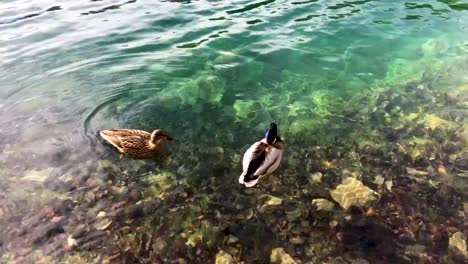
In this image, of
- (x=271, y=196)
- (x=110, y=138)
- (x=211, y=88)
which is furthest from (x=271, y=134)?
(x=211, y=88)

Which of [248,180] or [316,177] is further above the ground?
[248,180]

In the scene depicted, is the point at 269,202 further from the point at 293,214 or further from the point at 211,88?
the point at 211,88

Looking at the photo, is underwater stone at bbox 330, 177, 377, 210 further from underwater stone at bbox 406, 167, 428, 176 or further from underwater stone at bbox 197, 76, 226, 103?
underwater stone at bbox 197, 76, 226, 103

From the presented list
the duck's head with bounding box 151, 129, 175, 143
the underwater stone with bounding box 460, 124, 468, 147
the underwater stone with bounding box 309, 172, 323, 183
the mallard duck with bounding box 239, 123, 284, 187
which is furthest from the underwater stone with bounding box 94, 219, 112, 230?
the underwater stone with bounding box 460, 124, 468, 147

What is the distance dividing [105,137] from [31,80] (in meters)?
4.18

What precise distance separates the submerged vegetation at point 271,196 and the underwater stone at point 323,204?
24mm

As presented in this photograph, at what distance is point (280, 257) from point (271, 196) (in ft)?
4.13

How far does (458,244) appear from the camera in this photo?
570cm

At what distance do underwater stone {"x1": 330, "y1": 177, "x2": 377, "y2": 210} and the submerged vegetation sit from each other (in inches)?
0.7

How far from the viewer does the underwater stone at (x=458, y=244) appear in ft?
18.3

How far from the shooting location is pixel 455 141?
7.95 meters

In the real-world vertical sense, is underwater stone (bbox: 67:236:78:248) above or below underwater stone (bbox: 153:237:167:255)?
above

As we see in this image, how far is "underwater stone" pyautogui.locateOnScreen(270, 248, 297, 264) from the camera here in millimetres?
5523

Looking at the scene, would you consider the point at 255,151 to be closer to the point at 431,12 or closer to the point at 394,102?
the point at 394,102
